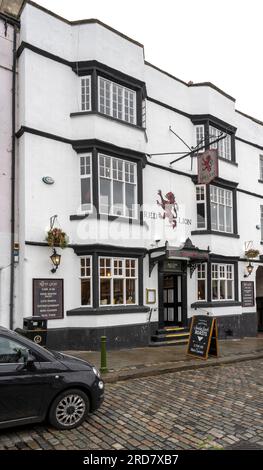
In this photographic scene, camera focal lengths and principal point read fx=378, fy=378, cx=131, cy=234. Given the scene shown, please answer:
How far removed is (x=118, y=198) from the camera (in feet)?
44.5

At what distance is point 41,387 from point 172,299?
10.8 meters

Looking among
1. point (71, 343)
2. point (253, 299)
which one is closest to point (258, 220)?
point (253, 299)

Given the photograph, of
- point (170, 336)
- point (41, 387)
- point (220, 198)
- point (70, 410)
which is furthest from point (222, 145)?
point (41, 387)

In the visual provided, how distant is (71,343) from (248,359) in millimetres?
5715

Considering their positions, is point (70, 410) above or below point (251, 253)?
below

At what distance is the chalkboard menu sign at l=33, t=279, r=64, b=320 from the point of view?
1162cm

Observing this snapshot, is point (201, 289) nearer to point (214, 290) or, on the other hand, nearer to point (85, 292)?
point (214, 290)

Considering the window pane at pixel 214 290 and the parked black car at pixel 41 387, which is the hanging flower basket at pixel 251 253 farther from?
the parked black car at pixel 41 387

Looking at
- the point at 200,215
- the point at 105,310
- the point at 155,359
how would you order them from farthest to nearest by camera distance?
the point at 200,215 < the point at 105,310 < the point at 155,359

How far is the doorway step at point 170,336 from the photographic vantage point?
46.4ft

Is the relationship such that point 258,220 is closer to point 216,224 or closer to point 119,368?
point 216,224

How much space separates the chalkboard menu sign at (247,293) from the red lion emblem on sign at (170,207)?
205 inches

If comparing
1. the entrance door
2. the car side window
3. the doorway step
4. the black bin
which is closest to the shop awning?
the entrance door

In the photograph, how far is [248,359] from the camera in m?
12.1
